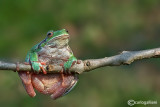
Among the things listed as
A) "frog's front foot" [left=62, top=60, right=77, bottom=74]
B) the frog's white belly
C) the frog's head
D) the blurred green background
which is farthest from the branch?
the blurred green background

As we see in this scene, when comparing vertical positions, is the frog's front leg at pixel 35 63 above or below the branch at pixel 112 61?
above

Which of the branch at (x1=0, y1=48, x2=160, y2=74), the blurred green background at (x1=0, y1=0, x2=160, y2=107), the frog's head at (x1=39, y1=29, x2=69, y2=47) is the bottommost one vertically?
the branch at (x1=0, y1=48, x2=160, y2=74)

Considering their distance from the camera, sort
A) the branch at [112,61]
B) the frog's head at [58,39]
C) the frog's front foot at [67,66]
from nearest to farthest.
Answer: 1. the branch at [112,61]
2. the frog's front foot at [67,66]
3. the frog's head at [58,39]

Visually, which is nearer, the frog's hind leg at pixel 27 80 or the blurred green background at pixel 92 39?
the frog's hind leg at pixel 27 80

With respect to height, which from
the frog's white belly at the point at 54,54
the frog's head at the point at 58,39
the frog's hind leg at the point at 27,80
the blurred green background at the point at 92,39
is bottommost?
the frog's hind leg at the point at 27,80

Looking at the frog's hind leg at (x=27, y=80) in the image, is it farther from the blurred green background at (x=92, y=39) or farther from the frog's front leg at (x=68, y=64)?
the blurred green background at (x=92, y=39)

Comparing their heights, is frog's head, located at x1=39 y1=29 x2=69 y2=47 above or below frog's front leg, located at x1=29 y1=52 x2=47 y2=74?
above

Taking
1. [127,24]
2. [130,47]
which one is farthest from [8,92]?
[127,24]

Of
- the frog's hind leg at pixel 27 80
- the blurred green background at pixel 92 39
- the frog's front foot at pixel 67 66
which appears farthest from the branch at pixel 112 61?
the blurred green background at pixel 92 39

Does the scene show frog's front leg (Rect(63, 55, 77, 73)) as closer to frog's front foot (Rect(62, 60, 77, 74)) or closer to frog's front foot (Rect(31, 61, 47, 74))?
frog's front foot (Rect(62, 60, 77, 74))

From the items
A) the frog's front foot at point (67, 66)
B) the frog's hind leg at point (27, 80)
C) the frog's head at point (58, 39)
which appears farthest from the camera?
the frog's head at point (58, 39)
